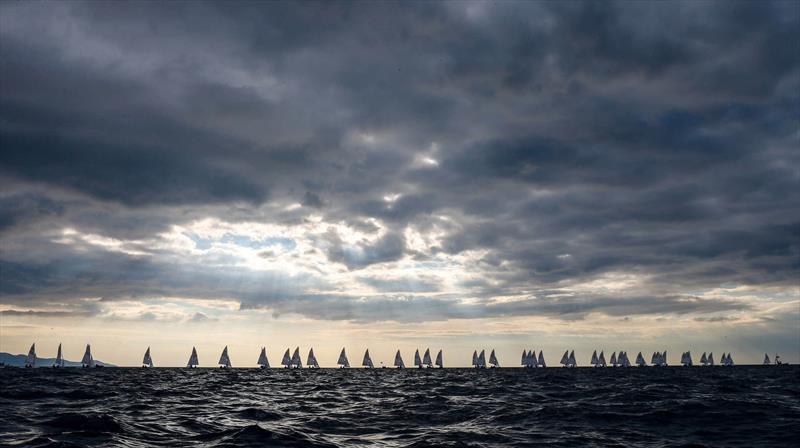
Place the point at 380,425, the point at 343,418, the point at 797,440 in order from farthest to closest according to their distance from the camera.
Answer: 1. the point at 343,418
2. the point at 380,425
3. the point at 797,440

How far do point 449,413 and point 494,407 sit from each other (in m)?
4.65

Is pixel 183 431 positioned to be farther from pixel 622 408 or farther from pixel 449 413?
pixel 622 408

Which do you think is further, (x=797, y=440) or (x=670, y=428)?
(x=670, y=428)

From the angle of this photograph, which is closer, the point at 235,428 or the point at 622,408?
the point at 235,428

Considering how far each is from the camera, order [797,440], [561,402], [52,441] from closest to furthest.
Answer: [52,441], [797,440], [561,402]

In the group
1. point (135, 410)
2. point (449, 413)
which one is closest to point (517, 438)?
point (449, 413)

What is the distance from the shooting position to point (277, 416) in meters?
30.6

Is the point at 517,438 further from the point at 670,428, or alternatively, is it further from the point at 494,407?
the point at 494,407

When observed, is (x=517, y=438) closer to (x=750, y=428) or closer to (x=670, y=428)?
(x=670, y=428)

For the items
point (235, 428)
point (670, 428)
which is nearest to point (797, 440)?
point (670, 428)

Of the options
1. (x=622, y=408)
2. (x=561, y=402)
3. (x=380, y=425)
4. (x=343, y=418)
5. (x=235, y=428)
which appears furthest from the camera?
(x=561, y=402)

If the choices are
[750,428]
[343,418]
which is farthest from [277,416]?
[750,428]

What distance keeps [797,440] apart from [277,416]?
24413 mm

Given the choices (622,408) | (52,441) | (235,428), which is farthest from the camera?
(622,408)
